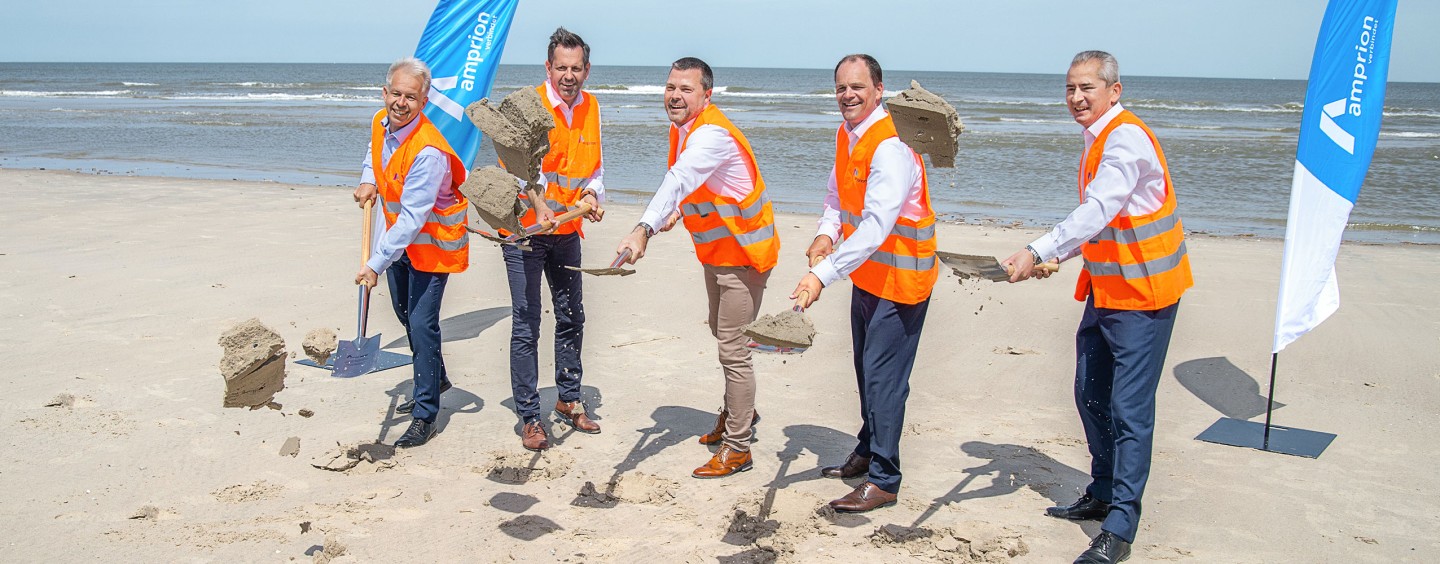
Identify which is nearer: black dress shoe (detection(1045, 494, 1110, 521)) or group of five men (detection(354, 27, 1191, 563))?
group of five men (detection(354, 27, 1191, 563))

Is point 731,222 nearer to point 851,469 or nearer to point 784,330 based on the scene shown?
point 784,330

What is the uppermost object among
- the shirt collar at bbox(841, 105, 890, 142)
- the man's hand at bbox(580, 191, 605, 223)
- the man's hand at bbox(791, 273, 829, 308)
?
the shirt collar at bbox(841, 105, 890, 142)

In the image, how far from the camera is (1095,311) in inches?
156

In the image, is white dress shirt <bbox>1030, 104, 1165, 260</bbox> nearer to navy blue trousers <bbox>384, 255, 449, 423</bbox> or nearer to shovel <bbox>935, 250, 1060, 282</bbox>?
shovel <bbox>935, 250, 1060, 282</bbox>

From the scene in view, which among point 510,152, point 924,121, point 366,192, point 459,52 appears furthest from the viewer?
point 459,52

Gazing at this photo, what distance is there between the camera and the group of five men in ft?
12.4

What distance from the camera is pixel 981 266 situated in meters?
3.93

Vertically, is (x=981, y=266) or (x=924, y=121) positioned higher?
(x=924, y=121)

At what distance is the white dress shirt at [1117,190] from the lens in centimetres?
364

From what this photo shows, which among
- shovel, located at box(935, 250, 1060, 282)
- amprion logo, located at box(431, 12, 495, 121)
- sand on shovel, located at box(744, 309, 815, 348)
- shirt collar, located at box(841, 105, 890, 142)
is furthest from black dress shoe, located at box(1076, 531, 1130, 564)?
amprion logo, located at box(431, 12, 495, 121)

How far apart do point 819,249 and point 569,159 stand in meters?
1.38

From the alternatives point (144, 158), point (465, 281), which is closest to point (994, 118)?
point (144, 158)

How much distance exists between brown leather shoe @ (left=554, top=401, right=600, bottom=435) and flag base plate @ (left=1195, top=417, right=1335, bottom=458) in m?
3.10

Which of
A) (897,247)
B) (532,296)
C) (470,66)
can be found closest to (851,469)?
(897,247)
